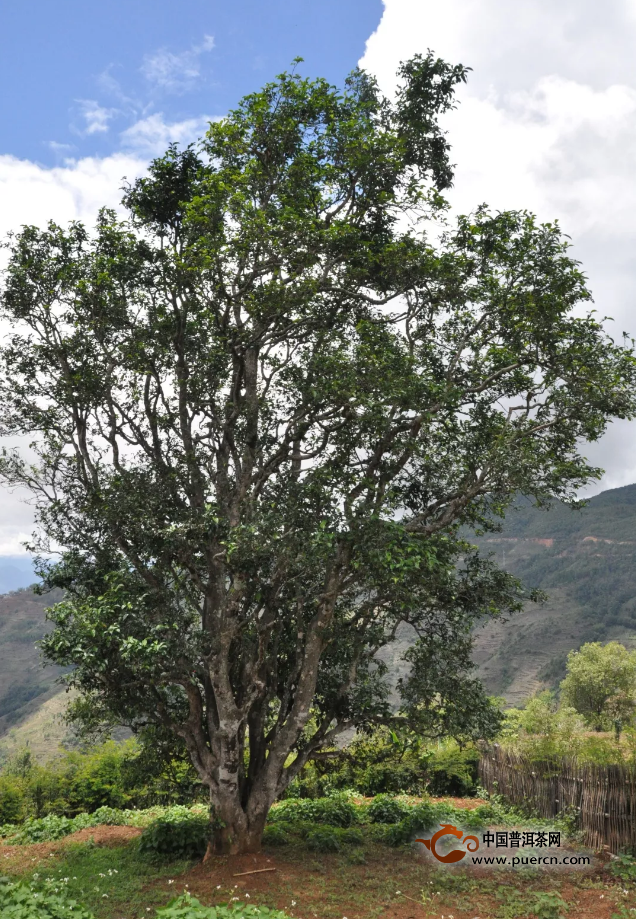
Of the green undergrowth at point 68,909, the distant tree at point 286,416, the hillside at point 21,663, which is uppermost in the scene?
the distant tree at point 286,416

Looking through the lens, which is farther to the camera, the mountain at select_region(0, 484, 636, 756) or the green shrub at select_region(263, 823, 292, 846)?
the mountain at select_region(0, 484, 636, 756)

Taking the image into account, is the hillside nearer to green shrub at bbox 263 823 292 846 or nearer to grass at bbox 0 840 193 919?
grass at bbox 0 840 193 919

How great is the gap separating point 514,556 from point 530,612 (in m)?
15.2

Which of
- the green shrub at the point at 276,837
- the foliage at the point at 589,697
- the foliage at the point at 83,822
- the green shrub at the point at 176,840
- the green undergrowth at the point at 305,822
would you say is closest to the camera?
the green shrub at the point at 176,840

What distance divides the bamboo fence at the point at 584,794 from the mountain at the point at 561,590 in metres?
44.4

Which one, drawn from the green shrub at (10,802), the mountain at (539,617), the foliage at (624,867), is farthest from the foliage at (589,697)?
the mountain at (539,617)

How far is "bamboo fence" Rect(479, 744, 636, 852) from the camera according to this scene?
11695 millimetres

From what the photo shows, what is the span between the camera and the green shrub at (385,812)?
14.1m

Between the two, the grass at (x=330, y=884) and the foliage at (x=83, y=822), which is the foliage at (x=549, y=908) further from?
the foliage at (x=83, y=822)

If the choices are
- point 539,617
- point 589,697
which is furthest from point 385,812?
point 539,617

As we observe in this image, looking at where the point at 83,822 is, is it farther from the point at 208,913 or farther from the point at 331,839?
the point at 208,913

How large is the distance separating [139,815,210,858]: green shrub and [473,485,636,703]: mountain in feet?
164

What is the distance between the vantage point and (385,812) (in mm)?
14227

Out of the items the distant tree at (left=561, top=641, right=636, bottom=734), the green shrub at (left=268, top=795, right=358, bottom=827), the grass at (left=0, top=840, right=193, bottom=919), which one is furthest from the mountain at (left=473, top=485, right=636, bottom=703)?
the grass at (left=0, top=840, right=193, bottom=919)
